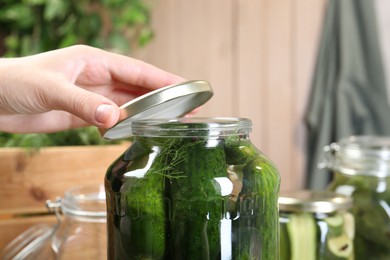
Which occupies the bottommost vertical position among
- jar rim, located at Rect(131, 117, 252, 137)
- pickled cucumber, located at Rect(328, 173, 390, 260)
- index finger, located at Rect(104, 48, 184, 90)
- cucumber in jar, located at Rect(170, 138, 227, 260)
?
pickled cucumber, located at Rect(328, 173, 390, 260)

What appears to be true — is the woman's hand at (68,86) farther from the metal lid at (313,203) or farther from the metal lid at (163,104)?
the metal lid at (313,203)

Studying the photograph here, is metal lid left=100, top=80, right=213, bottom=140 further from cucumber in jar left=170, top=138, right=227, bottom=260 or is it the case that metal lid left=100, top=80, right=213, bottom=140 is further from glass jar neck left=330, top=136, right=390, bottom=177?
glass jar neck left=330, top=136, right=390, bottom=177

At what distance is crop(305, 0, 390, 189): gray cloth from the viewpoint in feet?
6.86

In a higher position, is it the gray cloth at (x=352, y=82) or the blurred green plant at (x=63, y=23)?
the blurred green plant at (x=63, y=23)

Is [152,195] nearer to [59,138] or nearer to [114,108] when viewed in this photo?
[114,108]

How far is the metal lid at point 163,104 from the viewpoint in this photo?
56 centimetres

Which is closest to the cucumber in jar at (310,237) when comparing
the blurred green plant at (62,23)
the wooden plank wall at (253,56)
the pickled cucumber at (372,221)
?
the pickled cucumber at (372,221)

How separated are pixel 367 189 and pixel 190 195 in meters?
0.43

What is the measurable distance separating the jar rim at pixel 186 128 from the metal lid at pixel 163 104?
0.10 feet

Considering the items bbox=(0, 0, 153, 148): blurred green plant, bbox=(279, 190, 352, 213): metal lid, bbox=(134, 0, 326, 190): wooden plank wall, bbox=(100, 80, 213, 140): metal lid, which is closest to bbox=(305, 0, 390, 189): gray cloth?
bbox=(134, 0, 326, 190): wooden plank wall

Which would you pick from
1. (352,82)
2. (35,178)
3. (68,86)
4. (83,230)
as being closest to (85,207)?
(83,230)

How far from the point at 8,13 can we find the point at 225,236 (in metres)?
1.50

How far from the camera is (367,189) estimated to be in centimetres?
85

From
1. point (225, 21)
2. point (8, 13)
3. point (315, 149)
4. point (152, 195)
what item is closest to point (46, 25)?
point (8, 13)
